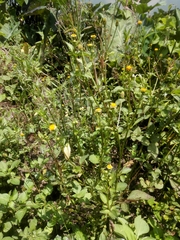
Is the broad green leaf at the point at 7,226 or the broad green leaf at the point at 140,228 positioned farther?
the broad green leaf at the point at 7,226

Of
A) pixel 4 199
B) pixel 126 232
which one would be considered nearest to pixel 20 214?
pixel 4 199

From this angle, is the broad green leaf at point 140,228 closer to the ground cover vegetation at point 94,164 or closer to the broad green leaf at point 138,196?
the ground cover vegetation at point 94,164

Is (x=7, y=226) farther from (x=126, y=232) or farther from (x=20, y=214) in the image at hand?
(x=126, y=232)

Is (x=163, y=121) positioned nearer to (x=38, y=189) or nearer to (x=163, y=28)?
(x=38, y=189)

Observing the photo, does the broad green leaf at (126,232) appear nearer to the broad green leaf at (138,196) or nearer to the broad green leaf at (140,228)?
the broad green leaf at (140,228)

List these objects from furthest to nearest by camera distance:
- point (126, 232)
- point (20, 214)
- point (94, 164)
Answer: point (94, 164), point (20, 214), point (126, 232)

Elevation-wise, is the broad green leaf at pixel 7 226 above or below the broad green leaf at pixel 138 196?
below

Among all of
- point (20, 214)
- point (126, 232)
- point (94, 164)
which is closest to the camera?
point (126, 232)

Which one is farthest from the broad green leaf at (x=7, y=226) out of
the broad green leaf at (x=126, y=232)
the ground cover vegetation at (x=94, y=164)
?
the broad green leaf at (x=126, y=232)

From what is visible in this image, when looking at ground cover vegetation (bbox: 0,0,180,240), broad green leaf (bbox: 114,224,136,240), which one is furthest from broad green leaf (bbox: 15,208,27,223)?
broad green leaf (bbox: 114,224,136,240)

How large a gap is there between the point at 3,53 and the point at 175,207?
1822 millimetres

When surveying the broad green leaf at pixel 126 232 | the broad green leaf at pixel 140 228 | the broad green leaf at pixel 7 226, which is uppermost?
the broad green leaf at pixel 126 232

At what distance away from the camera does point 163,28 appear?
2146mm

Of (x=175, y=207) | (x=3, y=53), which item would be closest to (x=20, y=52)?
(x=3, y=53)
